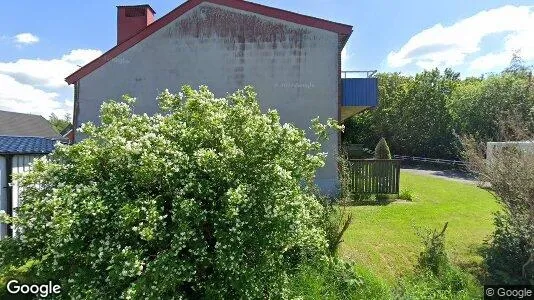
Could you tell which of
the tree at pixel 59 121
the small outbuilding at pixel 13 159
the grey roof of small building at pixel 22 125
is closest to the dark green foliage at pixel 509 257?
the small outbuilding at pixel 13 159

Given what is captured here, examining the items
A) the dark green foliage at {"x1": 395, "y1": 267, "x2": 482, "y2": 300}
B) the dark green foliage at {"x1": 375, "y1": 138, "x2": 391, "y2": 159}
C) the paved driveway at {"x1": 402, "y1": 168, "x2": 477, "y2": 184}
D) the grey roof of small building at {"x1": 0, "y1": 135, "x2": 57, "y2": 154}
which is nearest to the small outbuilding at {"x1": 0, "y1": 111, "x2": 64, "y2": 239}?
the grey roof of small building at {"x1": 0, "y1": 135, "x2": 57, "y2": 154}

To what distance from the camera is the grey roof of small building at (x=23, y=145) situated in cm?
777

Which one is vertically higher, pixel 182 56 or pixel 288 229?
pixel 182 56

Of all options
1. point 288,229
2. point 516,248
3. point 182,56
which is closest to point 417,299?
point 516,248

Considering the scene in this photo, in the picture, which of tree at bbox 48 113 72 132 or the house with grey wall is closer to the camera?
the house with grey wall

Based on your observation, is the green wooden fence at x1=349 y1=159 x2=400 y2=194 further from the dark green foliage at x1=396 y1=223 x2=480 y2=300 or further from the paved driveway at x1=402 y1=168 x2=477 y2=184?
the paved driveway at x1=402 y1=168 x2=477 y2=184

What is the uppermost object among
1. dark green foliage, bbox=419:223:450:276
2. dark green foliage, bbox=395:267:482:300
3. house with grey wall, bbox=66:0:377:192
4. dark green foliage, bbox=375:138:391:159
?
house with grey wall, bbox=66:0:377:192

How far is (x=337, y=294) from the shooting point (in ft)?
20.7

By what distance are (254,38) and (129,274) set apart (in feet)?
35.7

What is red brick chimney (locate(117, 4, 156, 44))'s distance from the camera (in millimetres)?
16078

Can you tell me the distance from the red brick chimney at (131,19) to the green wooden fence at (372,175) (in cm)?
1086

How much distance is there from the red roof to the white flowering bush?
862 cm

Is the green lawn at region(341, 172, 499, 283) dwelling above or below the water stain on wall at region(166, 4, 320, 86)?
below

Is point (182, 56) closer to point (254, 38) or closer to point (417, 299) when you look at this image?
point (254, 38)
